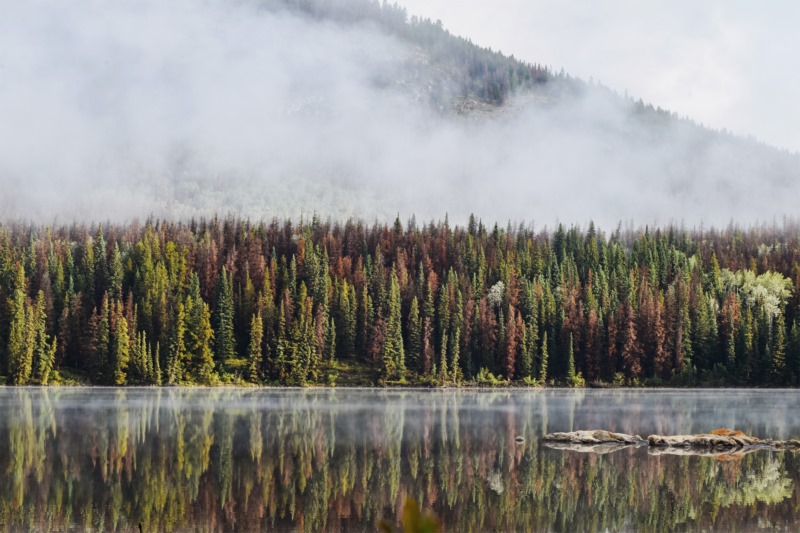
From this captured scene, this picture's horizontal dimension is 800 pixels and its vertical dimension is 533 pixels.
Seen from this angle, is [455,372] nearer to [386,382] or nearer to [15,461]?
[386,382]

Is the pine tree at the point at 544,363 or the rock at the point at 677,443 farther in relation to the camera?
the pine tree at the point at 544,363

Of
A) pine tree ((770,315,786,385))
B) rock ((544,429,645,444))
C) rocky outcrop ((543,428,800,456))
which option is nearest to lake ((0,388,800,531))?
rocky outcrop ((543,428,800,456))

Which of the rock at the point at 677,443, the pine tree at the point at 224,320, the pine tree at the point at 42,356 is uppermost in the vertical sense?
the pine tree at the point at 224,320

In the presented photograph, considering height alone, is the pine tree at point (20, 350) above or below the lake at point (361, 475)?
above

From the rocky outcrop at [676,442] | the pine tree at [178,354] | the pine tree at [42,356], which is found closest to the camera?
the rocky outcrop at [676,442]

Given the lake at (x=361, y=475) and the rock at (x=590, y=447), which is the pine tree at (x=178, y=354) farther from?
the rock at (x=590, y=447)

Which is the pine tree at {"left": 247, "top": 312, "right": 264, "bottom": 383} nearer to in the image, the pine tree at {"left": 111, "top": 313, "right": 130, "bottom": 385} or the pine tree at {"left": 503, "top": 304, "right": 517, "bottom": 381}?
the pine tree at {"left": 111, "top": 313, "right": 130, "bottom": 385}

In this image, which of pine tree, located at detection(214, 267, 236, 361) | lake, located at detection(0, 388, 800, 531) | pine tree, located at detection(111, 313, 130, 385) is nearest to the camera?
lake, located at detection(0, 388, 800, 531)

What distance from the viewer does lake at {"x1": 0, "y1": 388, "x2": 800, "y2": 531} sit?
4162 cm

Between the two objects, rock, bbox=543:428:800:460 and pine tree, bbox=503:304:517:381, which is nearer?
rock, bbox=543:428:800:460

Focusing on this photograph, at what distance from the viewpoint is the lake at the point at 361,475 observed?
41.6 meters

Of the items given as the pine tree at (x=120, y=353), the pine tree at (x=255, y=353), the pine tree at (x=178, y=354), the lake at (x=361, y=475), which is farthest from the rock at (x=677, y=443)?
the pine tree at (x=178, y=354)

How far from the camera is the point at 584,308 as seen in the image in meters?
176

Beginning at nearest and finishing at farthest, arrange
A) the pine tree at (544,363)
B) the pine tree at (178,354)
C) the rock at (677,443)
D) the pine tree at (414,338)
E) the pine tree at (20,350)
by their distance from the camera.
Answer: the rock at (677,443) → the pine tree at (20,350) → the pine tree at (178,354) → the pine tree at (544,363) → the pine tree at (414,338)
